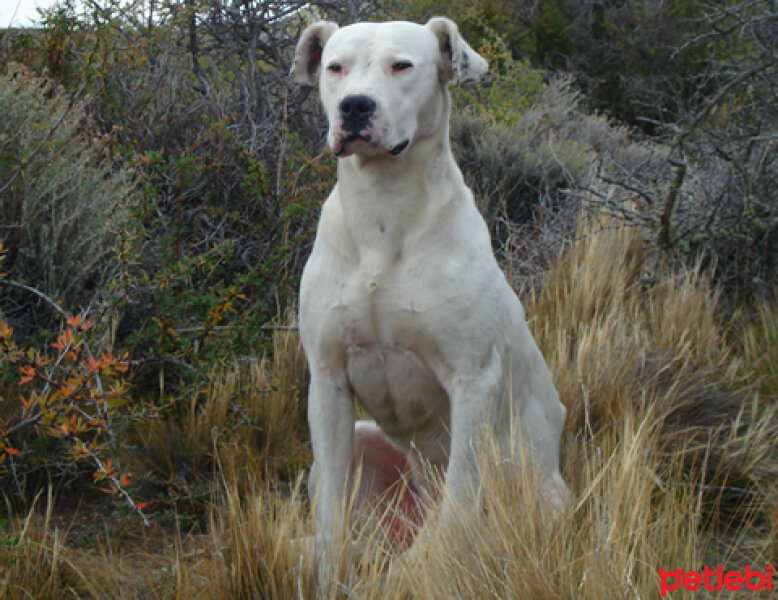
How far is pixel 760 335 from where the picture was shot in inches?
197

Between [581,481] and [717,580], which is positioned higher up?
[717,580]

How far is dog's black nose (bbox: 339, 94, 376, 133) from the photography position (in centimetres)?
267

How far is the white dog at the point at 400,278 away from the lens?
9.05 ft

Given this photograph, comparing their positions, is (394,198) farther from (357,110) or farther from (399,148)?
(357,110)

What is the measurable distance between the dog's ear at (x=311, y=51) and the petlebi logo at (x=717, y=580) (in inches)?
78.4

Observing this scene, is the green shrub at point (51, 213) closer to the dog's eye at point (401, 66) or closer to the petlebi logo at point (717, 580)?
the dog's eye at point (401, 66)


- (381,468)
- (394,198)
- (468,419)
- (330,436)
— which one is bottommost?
(381,468)

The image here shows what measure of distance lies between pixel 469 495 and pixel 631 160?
21.2ft

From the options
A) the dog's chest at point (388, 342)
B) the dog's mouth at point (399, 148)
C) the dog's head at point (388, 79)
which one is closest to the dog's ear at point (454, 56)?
the dog's head at point (388, 79)

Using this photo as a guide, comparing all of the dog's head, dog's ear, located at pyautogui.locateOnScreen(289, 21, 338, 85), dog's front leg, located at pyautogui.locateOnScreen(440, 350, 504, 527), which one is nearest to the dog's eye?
the dog's head

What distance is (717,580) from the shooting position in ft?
7.91

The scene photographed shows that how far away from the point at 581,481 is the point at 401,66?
1622 mm

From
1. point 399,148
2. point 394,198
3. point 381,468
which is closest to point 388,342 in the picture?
point 394,198

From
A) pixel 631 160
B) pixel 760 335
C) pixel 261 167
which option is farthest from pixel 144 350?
pixel 631 160
